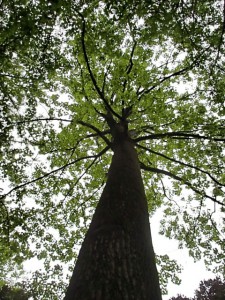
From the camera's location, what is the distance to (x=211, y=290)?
1425 cm

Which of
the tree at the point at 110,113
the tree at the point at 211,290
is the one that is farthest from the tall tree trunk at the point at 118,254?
the tree at the point at 211,290

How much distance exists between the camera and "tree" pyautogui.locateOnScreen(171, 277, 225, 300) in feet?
44.7

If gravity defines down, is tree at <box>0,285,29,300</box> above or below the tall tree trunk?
above

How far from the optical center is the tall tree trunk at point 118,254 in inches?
81.6

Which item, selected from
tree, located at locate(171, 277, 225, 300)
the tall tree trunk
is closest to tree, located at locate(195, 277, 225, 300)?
tree, located at locate(171, 277, 225, 300)

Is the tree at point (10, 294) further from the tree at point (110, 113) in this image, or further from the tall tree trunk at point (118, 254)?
the tall tree trunk at point (118, 254)

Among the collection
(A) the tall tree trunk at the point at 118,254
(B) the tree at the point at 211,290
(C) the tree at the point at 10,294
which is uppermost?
(B) the tree at the point at 211,290

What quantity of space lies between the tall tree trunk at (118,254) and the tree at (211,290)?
525 inches

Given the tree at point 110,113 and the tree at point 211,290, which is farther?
the tree at point 211,290

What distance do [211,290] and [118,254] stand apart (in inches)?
586

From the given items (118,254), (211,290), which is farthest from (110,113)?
(211,290)

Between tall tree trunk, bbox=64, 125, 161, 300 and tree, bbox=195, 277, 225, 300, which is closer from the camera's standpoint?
tall tree trunk, bbox=64, 125, 161, 300

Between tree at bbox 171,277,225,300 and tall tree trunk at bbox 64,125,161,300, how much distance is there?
1335 cm

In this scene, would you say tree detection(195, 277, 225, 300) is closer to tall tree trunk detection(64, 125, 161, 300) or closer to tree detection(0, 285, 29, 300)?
tree detection(0, 285, 29, 300)
